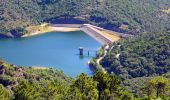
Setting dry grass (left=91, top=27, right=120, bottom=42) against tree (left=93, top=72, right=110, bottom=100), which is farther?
dry grass (left=91, top=27, right=120, bottom=42)

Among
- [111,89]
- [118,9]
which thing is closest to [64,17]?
[118,9]

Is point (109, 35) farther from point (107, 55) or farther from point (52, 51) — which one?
point (107, 55)

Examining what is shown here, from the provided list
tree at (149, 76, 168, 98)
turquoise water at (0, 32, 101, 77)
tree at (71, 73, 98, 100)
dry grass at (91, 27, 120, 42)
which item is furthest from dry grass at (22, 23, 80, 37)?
tree at (71, 73, 98, 100)

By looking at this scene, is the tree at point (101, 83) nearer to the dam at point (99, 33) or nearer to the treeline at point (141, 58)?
the treeline at point (141, 58)

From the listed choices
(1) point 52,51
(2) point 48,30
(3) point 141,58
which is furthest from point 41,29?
(3) point 141,58

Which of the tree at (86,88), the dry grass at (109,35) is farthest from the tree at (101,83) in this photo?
the dry grass at (109,35)

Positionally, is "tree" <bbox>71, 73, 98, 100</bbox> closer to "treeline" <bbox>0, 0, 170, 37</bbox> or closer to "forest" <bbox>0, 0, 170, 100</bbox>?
"forest" <bbox>0, 0, 170, 100</bbox>
